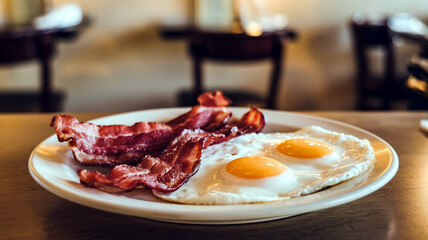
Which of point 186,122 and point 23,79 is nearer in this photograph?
point 186,122

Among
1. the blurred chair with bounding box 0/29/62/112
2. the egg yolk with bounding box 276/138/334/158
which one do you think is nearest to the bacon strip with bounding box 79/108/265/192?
the egg yolk with bounding box 276/138/334/158

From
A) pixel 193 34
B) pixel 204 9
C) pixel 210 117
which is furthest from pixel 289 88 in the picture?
pixel 210 117

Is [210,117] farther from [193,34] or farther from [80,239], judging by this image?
[193,34]

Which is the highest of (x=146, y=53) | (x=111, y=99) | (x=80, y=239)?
(x=80, y=239)

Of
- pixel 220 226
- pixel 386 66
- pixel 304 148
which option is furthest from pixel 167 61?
pixel 220 226

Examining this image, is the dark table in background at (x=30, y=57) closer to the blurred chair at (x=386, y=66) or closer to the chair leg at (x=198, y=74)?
the chair leg at (x=198, y=74)

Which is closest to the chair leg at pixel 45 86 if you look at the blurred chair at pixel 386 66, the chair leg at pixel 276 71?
the chair leg at pixel 276 71
